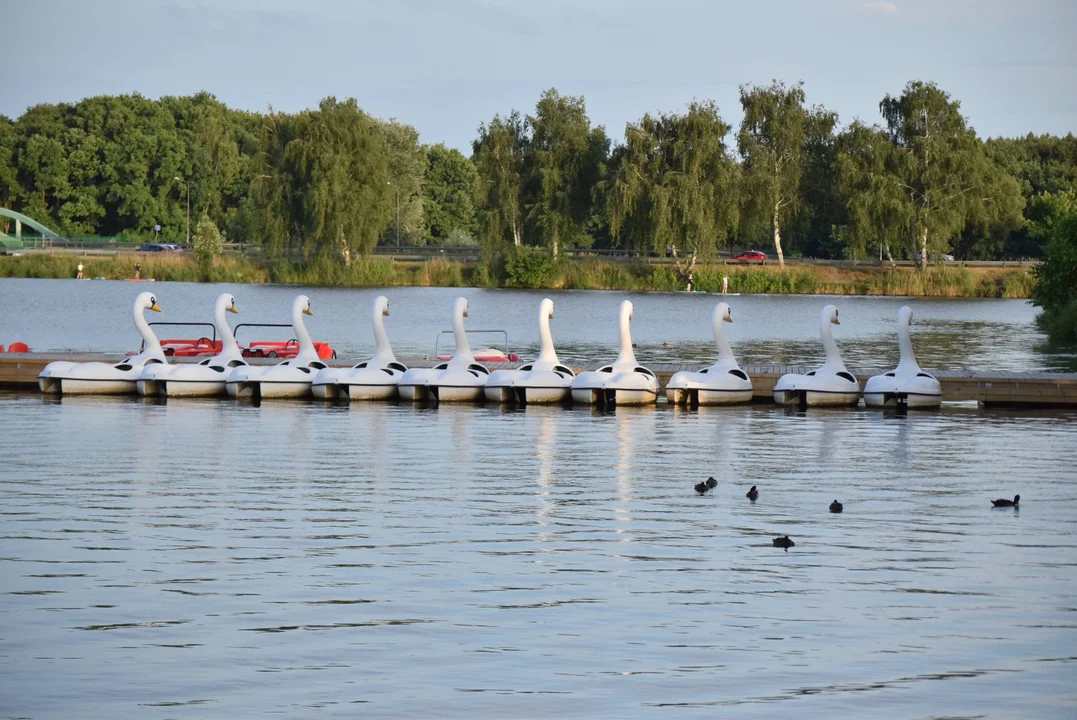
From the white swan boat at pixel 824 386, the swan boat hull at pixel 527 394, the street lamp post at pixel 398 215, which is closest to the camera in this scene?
the swan boat hull at pixel 527 394

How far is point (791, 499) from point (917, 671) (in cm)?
766

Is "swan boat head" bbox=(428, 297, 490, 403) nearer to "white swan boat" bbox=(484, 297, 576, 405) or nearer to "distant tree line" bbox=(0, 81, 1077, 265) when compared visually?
"white swan boat" bbox=(484, 297, 576, 405)

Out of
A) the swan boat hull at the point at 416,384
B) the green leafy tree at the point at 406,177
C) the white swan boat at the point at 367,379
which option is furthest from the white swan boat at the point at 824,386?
the green leafy tree at the point at 406,177

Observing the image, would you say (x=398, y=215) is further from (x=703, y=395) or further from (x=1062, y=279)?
(x=703, y=395)

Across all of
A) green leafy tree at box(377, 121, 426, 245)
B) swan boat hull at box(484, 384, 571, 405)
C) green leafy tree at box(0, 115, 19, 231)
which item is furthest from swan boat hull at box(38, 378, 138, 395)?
green leafy tree at box(0, 115, 19, 231)

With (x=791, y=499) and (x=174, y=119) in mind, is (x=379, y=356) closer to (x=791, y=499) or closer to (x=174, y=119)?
(x=791, y=499)

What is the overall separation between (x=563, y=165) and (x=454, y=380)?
61.6m

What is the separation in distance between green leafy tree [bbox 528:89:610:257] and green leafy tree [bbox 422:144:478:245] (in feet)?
124

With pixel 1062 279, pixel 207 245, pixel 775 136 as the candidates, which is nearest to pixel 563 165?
pixel 775 136

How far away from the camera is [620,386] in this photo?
28016 millimetres

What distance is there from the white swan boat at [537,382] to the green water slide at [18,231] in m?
89.4

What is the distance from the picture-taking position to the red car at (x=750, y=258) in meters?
96.4

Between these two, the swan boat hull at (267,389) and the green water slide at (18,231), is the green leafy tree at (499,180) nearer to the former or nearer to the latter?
the green water slide at (18,231)

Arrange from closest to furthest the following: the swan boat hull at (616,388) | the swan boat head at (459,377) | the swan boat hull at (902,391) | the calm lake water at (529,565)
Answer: the calm lake water at (529,565) < the swan boat hull at (616,388) < the swan boat hull at (902,391) < the swan boat head at (459,377)
